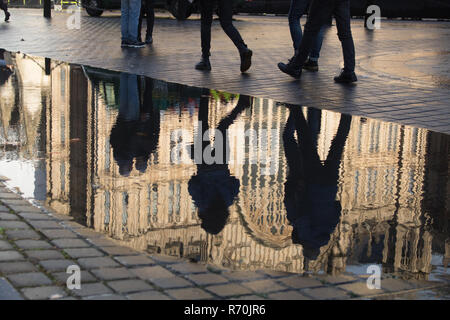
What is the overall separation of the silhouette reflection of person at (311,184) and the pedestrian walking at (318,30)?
223 cm

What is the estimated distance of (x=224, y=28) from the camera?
10.7 m

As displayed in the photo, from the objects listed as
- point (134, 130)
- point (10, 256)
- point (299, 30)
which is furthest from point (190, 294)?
point (299, 30)

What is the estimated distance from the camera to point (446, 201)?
16.4ft

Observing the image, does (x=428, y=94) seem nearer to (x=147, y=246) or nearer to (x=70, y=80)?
(x=70, y=80)

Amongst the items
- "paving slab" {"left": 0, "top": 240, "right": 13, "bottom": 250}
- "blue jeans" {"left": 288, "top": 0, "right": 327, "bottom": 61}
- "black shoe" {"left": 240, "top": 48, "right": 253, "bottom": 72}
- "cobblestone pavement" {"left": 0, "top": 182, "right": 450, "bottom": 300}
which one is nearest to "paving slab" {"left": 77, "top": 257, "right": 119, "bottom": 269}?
"cobblestone pavement" {"left": 0, "top": 182, "right": 450, "bottom": 300}

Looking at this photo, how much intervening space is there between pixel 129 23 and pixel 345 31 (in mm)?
5240

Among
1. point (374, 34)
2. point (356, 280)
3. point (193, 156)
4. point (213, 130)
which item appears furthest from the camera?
point (374, 34)

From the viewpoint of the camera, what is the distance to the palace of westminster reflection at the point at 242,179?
4.11m

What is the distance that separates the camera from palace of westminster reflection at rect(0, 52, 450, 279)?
4109 mm

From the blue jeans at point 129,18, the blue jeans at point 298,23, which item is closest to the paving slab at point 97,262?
the blue jeans at point 298,23

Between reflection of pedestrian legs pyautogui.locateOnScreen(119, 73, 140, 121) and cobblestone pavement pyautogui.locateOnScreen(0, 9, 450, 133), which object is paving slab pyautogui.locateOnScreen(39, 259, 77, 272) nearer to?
reflection of pedestrian legs pyautogui.locateOnScreen(119, 73, 140, 121)

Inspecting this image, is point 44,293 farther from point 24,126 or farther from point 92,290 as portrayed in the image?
point 24,126
